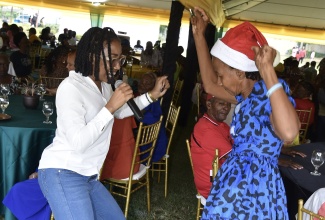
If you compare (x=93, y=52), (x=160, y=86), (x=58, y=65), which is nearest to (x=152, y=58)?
(x=58, y=65)

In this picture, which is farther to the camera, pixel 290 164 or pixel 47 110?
pixel 47 110

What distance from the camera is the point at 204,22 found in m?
2.10

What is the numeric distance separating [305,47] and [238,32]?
24.3m

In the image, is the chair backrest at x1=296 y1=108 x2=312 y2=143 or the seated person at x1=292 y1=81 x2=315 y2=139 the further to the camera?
the seated person at x1=292 y1=81 x2=315 y2=139

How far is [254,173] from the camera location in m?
1.64

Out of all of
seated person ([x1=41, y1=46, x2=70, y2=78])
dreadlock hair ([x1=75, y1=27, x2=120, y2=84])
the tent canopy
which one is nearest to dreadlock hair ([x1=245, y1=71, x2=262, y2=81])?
dreadlock hair ([x1=75, y1=27, x2=120, y2=84])

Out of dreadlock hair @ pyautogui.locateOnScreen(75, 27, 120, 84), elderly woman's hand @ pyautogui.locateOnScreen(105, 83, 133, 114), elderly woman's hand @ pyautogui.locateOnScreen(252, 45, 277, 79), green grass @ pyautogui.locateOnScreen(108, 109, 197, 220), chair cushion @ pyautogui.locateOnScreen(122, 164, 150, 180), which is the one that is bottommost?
green grass @ pyautogui.locateOnScreen(108, 109, 197, 220)

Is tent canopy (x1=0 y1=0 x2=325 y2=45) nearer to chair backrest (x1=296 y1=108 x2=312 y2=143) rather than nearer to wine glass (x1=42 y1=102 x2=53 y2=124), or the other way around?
chair backrest (x1=296 y1=108 x2=312 y2=143)

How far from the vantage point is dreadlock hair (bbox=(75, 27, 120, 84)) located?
6.44 ft

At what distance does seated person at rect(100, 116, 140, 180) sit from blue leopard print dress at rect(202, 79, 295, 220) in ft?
5.81

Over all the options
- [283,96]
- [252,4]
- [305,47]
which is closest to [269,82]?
[283,96]

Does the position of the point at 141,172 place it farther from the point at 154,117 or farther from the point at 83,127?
the point at 83,127

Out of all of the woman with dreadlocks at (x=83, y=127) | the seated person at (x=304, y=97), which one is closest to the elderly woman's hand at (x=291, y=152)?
the woman with dreadlocks at (x=83, y=127)

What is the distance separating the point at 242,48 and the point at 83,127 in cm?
75
